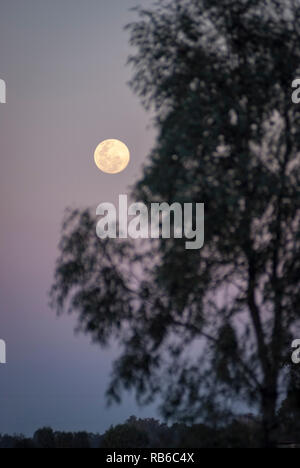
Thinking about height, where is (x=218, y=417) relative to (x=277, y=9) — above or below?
below

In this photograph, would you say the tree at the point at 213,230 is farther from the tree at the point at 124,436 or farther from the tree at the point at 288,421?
the tree at the point at 124,436

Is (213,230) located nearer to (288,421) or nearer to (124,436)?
(288,421)

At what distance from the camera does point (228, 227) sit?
21.2m

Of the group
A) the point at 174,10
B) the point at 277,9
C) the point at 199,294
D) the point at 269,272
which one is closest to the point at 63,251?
the point at 199,294

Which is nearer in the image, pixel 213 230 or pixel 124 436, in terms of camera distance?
pixel 213 230

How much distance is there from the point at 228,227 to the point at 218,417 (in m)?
6.17

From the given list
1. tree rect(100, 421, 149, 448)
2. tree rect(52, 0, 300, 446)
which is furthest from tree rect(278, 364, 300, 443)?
tree rect(100, 421, 149, 448)

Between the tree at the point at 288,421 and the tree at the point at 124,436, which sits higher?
the tree at the point at 288,421

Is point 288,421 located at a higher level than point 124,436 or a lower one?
higher

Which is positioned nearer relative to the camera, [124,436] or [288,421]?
[288,421]

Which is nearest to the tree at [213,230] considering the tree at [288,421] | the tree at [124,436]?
the tree at [288,421]

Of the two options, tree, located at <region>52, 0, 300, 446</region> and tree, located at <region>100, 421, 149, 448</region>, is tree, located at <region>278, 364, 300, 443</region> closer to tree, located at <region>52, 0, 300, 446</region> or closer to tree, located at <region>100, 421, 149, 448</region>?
tree, located at <region>52, 0, 300, 446</region>


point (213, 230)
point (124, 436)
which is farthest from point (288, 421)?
point (124, 436)
